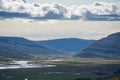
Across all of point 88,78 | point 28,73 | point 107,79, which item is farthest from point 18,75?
point 107,79

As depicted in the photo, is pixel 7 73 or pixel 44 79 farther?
pixel 7 73

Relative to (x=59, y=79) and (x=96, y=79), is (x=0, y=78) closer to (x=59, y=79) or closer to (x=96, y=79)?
(x=59, y=79)

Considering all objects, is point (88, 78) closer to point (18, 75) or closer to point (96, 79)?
point (96, 79)

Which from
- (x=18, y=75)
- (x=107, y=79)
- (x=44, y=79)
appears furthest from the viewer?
(x=18, y=75)

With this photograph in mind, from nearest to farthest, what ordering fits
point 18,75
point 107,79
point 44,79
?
point 107,79 < point 44,79 < point 18,75

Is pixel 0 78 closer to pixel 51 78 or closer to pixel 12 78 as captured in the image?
pixel 12 78

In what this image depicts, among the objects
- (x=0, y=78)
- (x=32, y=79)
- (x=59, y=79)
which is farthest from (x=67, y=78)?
(x=0, y=78)

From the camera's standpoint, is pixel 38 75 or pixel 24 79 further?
pixel 38 75

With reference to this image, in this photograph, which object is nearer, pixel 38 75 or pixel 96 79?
pixel 96 79
